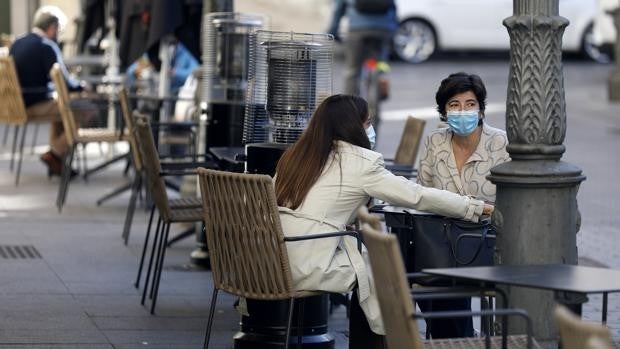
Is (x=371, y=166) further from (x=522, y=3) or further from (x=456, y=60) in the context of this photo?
(x=456, y=60)

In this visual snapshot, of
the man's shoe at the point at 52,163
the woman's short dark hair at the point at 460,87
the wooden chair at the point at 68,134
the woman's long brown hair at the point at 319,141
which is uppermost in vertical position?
the woman's short dark hair at the point at 460,87

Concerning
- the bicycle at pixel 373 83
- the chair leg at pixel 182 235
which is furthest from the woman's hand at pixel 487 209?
the bicycle at pixel 373 83

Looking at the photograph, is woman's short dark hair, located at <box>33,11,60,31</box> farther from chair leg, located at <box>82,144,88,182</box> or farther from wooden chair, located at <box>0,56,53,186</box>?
chair leg, located at <box>82,144,88,182</box>

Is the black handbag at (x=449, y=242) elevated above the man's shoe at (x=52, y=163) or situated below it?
above

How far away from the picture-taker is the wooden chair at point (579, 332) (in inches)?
134

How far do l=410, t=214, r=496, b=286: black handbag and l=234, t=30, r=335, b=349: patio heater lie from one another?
0.56 meters

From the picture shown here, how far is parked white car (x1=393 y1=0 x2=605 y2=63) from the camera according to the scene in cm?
2570

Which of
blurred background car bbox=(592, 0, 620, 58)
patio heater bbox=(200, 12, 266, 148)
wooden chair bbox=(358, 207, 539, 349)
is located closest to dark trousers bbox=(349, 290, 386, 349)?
wooden chair bbox=(358, 207, 539, 349)

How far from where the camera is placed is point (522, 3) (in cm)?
603

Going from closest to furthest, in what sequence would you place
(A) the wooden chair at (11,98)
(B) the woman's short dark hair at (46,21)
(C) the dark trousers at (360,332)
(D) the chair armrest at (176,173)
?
(C) the dark trousers at (360,332) → (D) the chair armrest at (176,173) → (A) the wooden chair at (11,98) → (B) the woman's short dark hair at (46,21)

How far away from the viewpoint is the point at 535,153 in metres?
5.96

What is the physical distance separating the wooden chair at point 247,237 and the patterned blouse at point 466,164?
3.37 feet

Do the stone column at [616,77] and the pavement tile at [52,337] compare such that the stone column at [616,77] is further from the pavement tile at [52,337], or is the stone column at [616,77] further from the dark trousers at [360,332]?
the dark trousers at [360,332]

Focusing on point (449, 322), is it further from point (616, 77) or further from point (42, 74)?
point (616, 77)
